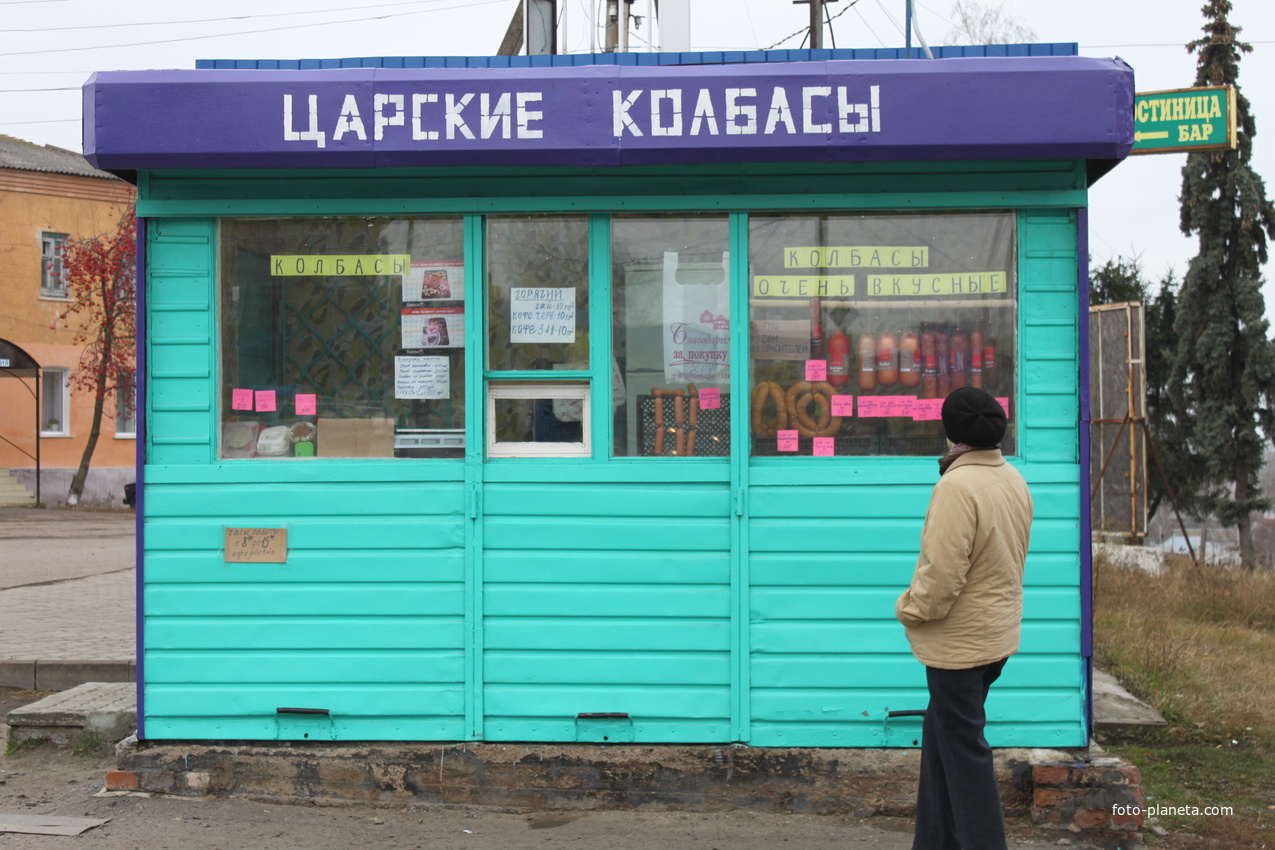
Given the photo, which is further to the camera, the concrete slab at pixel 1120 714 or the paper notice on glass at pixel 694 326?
the concrete slab at pixel 1120 714

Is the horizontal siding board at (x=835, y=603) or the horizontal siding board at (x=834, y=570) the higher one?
the horizontal siding board at (x=834, y=570)

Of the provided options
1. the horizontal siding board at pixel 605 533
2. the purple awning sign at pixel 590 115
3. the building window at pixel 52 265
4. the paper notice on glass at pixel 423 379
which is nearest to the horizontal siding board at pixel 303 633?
the horizontal siding board at pixel 605 533

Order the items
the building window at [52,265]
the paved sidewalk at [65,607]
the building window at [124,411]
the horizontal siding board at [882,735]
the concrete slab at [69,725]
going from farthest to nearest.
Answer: the building window at [52,265] → the building window at [124,411] → the paved sidewalk at [65,607] → the concrete slab at [69,725] → the horizontal siding board at [882,735]

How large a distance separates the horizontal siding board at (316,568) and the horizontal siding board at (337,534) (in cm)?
4

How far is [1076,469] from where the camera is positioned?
4664 millimetres

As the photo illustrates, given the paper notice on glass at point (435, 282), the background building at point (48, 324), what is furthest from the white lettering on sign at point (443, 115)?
the background building at point (48, 324)

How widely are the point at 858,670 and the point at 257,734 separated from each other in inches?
108

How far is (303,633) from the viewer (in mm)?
4777

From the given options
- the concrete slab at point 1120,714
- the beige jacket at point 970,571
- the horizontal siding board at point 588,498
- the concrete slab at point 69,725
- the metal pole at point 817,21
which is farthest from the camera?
the metal pole at point 817,21

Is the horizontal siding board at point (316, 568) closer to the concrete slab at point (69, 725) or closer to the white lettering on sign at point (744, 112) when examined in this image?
the concrete slab at point (69, 725)

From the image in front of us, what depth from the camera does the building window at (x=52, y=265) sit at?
26.2 meters

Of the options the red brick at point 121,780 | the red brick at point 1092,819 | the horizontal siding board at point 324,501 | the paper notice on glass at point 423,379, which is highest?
the paper notice on glass at point 423,379

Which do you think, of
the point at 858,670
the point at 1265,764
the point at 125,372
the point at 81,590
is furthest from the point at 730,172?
the point at 125,372

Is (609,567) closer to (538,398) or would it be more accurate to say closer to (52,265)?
(538,398)
